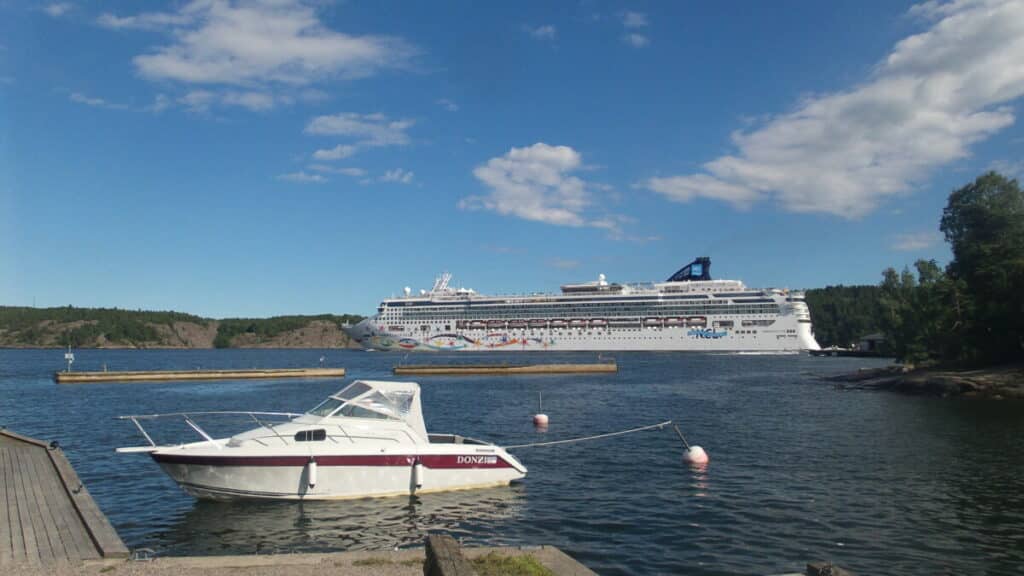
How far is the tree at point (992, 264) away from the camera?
4381 cm

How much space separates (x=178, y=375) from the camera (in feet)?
198

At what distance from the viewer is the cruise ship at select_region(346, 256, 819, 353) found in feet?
368

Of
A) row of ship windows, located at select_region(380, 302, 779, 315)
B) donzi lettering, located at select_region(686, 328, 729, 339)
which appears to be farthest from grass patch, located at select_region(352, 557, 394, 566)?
row of ship windows, located at select_region(380, 302, 779, 315)

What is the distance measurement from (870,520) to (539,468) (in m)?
8.51

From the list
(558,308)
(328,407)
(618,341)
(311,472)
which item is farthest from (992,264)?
(558,308)

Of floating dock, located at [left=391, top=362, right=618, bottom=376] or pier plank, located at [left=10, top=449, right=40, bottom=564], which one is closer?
pier plank, located at [left=10, top=449, right=40, bottom=564]

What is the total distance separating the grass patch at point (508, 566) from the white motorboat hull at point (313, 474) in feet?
20.5

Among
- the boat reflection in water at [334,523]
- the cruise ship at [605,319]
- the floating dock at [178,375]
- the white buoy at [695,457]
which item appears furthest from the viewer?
the cruise ship at [605,319]

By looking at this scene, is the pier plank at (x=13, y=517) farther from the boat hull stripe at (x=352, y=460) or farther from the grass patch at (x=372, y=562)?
the grass patch at (x=372, y=562)

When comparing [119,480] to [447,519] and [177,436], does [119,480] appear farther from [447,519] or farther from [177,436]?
[447,519]

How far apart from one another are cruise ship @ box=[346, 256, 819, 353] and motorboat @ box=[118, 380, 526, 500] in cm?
10167

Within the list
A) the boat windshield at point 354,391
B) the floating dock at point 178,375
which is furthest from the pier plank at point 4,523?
the floating dock at point 178,375

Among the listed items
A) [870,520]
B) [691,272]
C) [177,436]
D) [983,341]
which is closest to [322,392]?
[177,436]

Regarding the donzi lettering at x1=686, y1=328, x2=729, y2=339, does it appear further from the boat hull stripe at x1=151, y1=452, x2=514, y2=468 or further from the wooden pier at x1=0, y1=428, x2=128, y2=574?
the wooden pier at x1=0, y1=428, x2=128, y2=574
